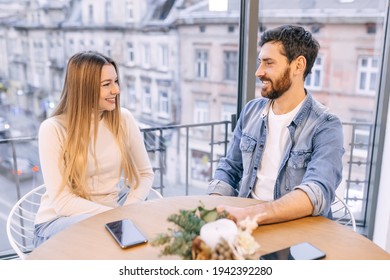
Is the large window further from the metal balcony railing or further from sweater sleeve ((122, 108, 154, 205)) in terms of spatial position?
sweater sleeve ((122, 108, 154, 205))

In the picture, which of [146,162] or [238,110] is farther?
[238,110]

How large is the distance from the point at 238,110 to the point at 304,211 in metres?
1.25

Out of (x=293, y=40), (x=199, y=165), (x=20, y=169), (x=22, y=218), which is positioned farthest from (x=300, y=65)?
(x=20, y=169)

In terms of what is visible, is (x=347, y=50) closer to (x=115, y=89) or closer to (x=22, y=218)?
(x=115, y=89)

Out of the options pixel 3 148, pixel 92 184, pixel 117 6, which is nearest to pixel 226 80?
pixel 117 6

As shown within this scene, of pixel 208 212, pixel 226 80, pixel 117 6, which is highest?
pixel 117 6

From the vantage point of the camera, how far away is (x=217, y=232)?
83 centimetres

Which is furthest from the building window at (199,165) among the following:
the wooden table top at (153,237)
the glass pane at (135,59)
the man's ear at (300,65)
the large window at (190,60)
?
the wooden table top at (153,237)

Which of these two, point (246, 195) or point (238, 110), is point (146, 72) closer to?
point (238, 110)

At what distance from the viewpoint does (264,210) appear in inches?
52.1

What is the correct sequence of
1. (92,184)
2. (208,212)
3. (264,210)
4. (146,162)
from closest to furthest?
1. (208,212)
2. (264,210)
3. (92,184)
4. (146,162)

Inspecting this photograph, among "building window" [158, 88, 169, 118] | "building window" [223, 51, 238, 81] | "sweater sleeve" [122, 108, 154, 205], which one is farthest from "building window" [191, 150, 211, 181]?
"sweater sleeve" [122, 108, 154, 205]

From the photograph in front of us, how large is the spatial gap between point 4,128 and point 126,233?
161 centimetres
